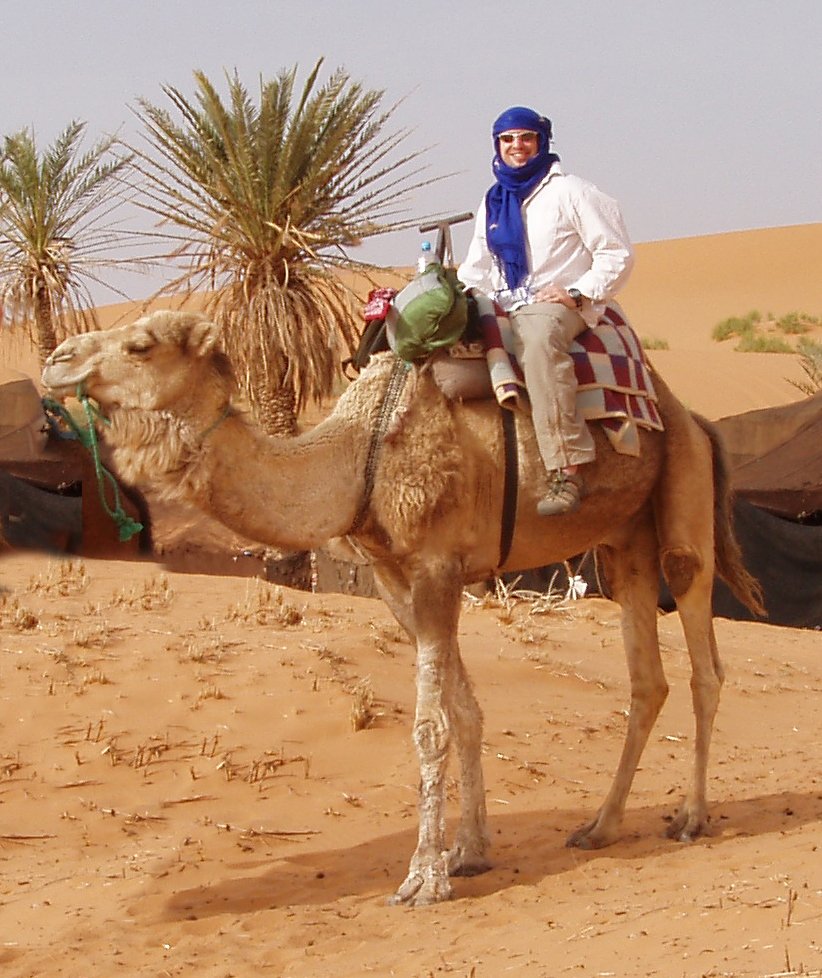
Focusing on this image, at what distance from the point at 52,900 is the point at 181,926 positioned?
0.71 m

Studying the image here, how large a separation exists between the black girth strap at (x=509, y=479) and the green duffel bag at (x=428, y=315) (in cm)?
44

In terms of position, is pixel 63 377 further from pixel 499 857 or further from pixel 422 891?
pixel 499 857

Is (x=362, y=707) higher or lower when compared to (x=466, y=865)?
higher

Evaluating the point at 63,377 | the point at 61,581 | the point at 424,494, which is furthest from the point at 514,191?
the point at 61,581

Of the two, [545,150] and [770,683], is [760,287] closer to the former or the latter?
[770,683]

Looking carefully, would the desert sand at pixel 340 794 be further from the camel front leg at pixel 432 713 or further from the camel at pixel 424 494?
the camel at pixel 424 494

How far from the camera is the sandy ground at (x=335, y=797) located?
197 inches

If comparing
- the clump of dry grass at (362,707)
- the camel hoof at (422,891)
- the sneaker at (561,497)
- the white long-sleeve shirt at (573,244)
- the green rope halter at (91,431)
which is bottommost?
the camel hoof at (422,891)

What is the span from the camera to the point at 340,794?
25.0 feet

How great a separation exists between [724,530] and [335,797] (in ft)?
8.06

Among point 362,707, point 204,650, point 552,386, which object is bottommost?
point 362,707

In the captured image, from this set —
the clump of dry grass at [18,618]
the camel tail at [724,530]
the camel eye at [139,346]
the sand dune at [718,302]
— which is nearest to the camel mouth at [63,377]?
the camel eye at [139,346]

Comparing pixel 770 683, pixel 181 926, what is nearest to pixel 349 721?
pixel 181 926

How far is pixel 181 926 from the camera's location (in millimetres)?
5625
